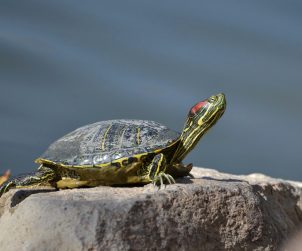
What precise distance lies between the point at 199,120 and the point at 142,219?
1.20 meters

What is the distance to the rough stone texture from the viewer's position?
12.6 ft

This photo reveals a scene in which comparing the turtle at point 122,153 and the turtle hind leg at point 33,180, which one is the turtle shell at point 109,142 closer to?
the turtle at point 122,153

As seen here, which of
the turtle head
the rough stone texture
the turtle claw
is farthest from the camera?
the turtle head

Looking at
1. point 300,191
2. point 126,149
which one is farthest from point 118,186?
point 300,191

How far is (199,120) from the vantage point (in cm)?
486

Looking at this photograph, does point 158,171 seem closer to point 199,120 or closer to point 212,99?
point 199,120

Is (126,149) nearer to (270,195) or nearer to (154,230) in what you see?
(154,230)

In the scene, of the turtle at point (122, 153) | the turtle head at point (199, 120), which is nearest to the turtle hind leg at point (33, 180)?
the turtle at point (122, 153)

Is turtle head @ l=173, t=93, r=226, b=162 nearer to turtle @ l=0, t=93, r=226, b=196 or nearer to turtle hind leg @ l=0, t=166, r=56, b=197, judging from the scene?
turtle @ l=0, t=93, r=226, b=196

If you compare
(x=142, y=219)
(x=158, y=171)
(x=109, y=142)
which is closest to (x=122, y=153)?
(x=109, y=142)

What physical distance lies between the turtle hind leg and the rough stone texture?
83 mm

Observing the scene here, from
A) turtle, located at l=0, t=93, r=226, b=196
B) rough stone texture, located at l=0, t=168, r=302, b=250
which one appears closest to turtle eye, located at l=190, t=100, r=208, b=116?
turtle, located at l=0, t=93, r=226, b=196

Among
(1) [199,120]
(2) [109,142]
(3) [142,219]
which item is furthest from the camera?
(1) [199,120]

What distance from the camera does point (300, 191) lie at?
658cm
